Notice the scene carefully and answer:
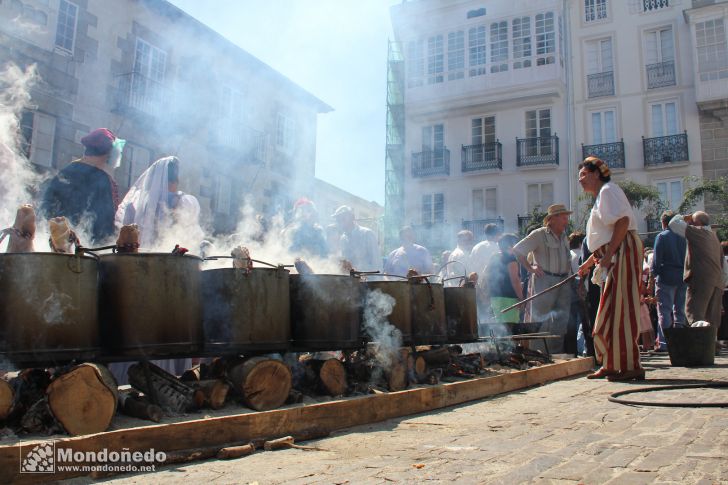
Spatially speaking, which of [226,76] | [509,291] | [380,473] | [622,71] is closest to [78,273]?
[380,473]

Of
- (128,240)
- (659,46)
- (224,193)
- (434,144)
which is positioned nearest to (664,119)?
(659,46)

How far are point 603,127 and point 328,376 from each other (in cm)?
2290

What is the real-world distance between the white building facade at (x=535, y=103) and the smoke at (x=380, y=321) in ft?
64.6

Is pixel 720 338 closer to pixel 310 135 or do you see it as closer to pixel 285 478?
pixel 310 135

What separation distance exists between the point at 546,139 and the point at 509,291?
17793 millimetres

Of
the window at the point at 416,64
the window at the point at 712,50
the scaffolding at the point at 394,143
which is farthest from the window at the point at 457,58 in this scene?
the window at the point at 712,50

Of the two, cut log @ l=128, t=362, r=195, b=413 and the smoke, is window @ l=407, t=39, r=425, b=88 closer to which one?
the smoke

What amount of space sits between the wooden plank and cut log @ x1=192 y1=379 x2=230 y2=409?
395 mm

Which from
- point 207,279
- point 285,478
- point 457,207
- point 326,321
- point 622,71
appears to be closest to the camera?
point 285,478

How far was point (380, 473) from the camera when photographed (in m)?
2.47

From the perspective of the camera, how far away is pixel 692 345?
6910 mm

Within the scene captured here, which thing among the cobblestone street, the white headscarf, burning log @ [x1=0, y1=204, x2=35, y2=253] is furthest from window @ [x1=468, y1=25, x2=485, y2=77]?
burning log @ [x1=0, y1=204, x2=35, y2=253]

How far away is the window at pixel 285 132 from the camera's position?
12713 millimetres

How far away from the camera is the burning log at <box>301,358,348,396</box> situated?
4.05 meters
